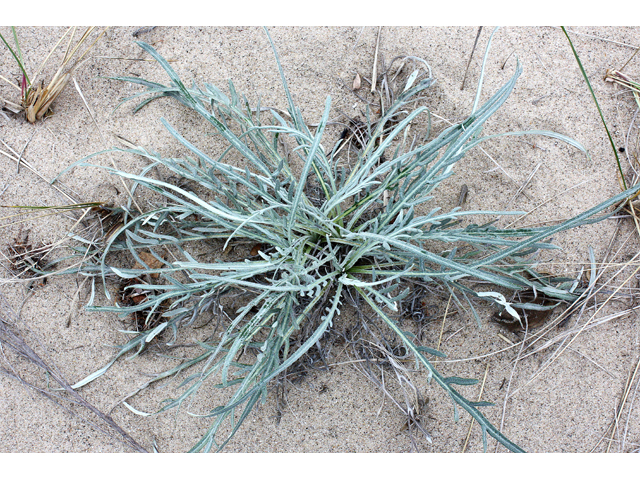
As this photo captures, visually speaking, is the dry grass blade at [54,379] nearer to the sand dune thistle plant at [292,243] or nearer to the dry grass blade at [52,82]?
the sand dune thistle plant at [292,243]

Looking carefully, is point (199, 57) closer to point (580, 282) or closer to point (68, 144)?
point (68, 144)

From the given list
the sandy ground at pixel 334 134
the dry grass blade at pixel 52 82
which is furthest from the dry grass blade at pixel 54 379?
the dry grass blade at pixel 52 82

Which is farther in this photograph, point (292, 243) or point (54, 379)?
point (54, 379)

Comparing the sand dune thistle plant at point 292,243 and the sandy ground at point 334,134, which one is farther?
the sandy ground at point 334,134

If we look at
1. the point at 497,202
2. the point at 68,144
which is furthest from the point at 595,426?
the point at 68,144

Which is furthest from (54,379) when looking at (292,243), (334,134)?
(334,134)

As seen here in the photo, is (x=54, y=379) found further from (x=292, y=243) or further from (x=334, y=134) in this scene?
(x=334, y=134)

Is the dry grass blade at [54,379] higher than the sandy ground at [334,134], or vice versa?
the sandy ground at [334,134]
